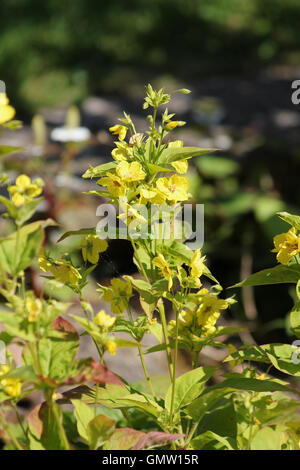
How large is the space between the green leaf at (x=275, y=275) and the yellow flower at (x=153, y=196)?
191 millimetres

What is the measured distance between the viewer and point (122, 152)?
89 centimetres

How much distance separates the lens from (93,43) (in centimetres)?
502

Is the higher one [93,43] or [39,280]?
[93,43]

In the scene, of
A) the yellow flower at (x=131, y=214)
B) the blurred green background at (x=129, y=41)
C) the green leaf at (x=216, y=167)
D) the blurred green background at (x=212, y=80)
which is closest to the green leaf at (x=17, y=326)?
the yellow flower at (x=131, y=214)

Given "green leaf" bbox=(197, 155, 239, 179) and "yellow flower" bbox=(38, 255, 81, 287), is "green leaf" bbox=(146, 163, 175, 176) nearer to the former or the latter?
"yellow flower" bbox=(38, 255, 81, 287)

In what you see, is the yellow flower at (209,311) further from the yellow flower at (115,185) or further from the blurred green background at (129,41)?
the blurred green background at (129,41)

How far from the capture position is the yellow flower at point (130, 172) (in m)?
0.84

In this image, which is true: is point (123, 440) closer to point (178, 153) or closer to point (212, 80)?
point (178, 153)

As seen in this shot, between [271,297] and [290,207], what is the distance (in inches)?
19.1

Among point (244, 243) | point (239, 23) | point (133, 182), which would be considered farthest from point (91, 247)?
point (239, 23)

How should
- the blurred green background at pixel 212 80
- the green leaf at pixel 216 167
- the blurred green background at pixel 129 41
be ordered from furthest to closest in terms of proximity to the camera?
the blurred green background at pixel 129 41 → the green leaf at pixel 216 167 → the blurred green background at pixel 212 80

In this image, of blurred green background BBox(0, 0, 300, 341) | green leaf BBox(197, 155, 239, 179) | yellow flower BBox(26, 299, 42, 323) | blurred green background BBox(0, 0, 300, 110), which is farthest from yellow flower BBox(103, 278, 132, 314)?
blurred green background BBox(0, 0, 300, 110)

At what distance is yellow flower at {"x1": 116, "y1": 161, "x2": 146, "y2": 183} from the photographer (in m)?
0.84

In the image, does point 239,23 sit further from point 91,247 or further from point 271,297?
point 91,247
